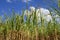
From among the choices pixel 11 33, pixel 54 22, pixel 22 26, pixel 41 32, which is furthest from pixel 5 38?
pixel 54 22

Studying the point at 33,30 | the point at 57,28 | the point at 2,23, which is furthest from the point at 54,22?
the point at 2,23

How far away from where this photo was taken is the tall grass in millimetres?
3277

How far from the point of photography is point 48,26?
11.1 feet

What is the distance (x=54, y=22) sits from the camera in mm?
3340

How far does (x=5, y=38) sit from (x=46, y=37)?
73cm

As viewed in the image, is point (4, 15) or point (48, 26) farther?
point (4, 15)

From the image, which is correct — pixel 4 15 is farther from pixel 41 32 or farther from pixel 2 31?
pixel 41 32

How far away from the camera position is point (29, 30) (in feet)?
10.9

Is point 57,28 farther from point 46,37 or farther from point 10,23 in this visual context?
point 10,23

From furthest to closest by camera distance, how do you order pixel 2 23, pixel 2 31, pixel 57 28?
1. pixel 2 23
2. pixel 2 31
3. pixel 57 28

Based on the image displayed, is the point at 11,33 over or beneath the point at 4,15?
beneath

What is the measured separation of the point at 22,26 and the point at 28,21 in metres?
0.14

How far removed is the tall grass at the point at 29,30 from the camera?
10.8 feet

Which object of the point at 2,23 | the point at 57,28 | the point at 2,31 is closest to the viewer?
the point at 57,28
